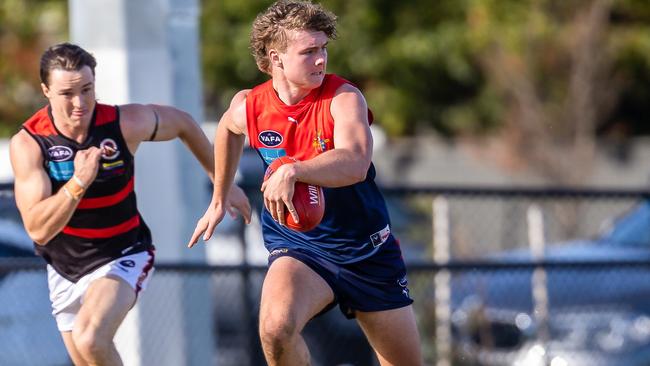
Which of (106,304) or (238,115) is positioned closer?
(238,115)

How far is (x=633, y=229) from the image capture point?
11.2m

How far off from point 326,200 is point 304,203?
539 millimetres

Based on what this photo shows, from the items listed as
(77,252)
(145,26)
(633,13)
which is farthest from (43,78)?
(633,13)

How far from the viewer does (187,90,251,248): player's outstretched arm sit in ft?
19.1

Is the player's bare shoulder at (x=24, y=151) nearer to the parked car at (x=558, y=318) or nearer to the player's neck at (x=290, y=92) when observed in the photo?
the player's neck at (x=290, y=92)

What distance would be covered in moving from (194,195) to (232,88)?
14494mm

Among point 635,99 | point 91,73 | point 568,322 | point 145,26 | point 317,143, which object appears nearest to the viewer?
point 317,143

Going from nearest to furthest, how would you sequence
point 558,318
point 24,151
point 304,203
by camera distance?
point 304,203 → point 24,151 → point 558,318

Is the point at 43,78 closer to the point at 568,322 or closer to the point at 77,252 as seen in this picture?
the point at 77,252

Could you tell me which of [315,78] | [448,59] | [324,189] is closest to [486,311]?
[324,189]

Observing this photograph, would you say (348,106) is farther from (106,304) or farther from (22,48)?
(22,48)

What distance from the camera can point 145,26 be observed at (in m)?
8.38

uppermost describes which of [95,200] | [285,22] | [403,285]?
[285,22]

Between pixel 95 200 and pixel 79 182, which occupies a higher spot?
pixel 79 182
